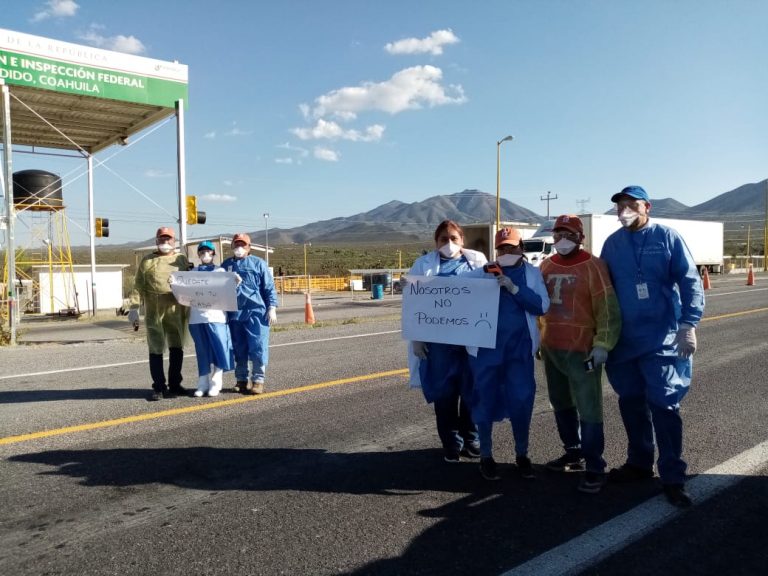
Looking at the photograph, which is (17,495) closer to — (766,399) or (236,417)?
(236,417)

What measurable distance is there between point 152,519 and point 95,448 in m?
1.66

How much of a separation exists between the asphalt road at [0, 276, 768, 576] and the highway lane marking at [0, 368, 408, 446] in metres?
0.03

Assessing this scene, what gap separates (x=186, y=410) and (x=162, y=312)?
51.5 inches

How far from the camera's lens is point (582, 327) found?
3.90m

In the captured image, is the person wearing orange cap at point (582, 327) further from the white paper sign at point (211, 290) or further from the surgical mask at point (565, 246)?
the white paper sign at point (211, 290)

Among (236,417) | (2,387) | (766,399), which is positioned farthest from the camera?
(2,387)

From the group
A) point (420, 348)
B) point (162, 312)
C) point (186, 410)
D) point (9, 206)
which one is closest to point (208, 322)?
point (162, 312)

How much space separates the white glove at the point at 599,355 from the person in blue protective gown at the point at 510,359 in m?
0.39

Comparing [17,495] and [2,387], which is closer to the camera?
[17,495]

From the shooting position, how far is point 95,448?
15.6 feet

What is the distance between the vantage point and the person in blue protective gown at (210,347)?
21.2ft

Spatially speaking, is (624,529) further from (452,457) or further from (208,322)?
(208,322)

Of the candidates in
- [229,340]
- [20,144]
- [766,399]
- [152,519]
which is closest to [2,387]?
[229,340]

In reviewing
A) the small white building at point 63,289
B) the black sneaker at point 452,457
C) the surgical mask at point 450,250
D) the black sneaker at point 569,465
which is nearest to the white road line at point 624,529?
the black sneaker at point 569,465
